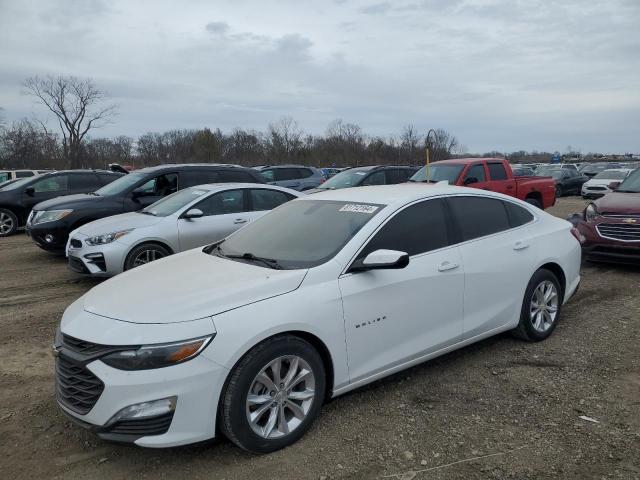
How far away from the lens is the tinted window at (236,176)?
10180mm

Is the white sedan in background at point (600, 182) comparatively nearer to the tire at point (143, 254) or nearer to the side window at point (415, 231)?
the tire at point (143, 254)

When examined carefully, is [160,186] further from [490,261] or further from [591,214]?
[591,214]

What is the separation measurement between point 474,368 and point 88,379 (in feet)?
10.0

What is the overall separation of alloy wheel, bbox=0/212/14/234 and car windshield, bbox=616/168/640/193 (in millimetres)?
13950

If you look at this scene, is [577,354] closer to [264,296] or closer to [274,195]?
[264,296]

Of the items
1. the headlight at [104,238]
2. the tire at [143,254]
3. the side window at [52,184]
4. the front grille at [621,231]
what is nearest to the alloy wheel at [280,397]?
the tire at [143,254]

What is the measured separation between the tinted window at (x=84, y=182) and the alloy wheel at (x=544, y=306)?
1170cm

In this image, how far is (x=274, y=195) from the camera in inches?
343

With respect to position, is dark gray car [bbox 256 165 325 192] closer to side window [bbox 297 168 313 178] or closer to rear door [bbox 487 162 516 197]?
side window [bbox 297 168 313 178]

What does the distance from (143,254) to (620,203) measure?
23.4 feet

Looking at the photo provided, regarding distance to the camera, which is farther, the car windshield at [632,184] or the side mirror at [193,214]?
the car windshield at [632,184]

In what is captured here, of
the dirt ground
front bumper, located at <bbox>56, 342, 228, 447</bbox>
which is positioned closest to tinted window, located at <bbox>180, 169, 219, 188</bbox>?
the dirt ground

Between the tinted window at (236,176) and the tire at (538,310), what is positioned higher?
the tinted window at (236,176)

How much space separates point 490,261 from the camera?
4422 millimetres
